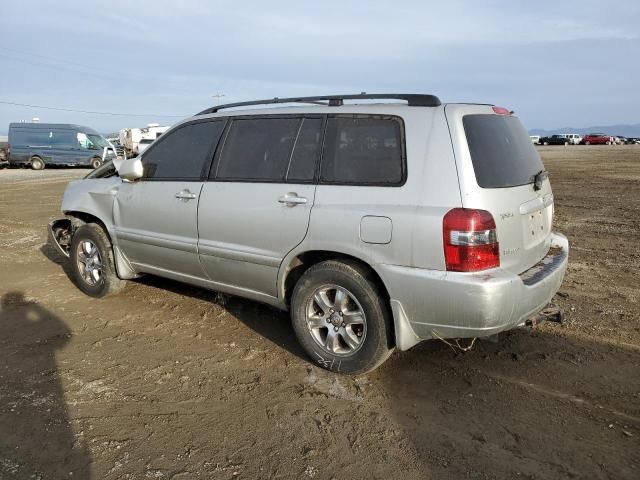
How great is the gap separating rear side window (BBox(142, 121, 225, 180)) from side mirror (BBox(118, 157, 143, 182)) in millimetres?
96

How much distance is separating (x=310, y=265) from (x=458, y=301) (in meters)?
1.15

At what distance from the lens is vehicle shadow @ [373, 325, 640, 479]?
2.62 m

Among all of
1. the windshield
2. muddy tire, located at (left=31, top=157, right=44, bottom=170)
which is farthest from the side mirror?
muddy tire, located at (left=31, top=157, right=44, bottom=170)

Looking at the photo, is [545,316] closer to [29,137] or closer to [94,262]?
[94,262]

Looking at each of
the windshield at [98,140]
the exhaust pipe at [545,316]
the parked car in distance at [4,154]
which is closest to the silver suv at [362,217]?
the exhaust pipe at [545,316]

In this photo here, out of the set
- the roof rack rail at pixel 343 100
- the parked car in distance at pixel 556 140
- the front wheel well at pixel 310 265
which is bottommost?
the parked car in distance at pixel 556 140

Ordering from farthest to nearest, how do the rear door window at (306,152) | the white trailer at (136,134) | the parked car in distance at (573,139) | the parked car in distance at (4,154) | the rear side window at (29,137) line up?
the parked car in distance at (573,139) → the white trailer at (136,134) → the parked car in distance at (4,154) → the rear side window at (29,137) → the rear door window at (306,152)

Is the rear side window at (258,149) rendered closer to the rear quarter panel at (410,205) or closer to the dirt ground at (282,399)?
the rear quarter panel at (410,205)

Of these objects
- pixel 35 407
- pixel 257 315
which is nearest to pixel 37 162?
pixel 257 315

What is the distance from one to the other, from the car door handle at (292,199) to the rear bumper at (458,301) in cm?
74

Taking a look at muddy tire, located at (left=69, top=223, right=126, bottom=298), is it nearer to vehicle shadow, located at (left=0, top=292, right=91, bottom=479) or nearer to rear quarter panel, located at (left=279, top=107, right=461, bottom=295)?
vehicle shadow, located at (left=0, top=292, right=91, bottom=479)

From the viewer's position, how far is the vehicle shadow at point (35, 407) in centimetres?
264

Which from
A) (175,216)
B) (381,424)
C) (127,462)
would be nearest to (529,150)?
(381,424)

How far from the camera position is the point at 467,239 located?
2.90 meters
